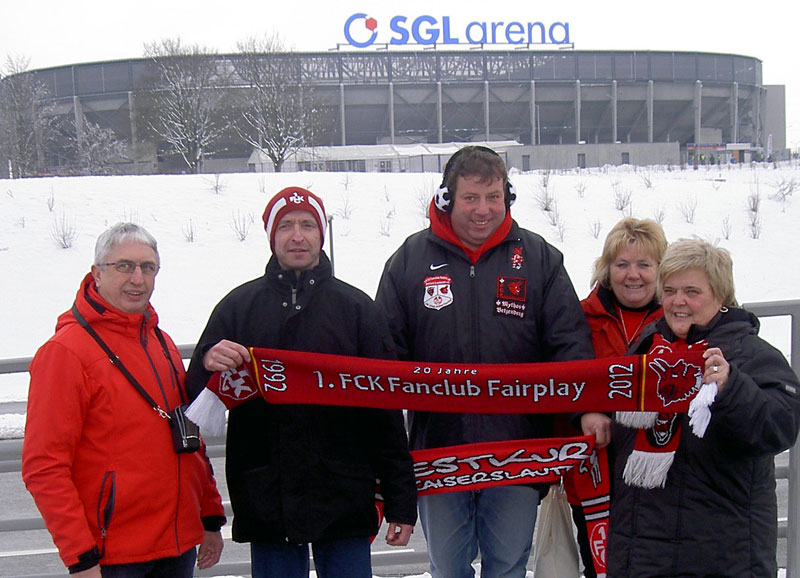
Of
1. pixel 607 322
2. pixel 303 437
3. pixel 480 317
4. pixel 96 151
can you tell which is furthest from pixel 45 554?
pixel 96 151

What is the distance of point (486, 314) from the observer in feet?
11.4

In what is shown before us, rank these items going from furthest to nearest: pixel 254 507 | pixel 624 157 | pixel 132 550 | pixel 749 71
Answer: pixel 749 71
pixel 624 157
pixel 254 507
pixel 132 550

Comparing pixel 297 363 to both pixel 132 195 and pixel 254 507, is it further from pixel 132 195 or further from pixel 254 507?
pixel 132 195

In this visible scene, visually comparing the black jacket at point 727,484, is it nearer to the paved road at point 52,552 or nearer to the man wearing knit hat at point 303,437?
the man wearing knit hat at point 303,437

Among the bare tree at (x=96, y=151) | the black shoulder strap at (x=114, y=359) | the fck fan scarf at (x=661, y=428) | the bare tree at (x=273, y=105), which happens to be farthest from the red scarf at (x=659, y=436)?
the bare tree at (x=96, y=151)

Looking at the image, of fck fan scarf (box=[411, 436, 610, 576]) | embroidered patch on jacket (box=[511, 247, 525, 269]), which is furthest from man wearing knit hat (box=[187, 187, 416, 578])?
embroidered patch on jacket (box=[511, 247, 525, 269])

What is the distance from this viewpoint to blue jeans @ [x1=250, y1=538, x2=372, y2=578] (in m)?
3.18

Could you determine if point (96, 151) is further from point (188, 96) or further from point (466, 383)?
point (466, 383)

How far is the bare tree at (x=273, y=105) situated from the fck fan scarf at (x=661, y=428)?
37987 mm

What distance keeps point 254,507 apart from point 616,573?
1.47 metres

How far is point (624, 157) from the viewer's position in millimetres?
69000

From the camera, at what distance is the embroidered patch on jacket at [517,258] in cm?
354

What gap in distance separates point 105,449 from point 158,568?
555 mm

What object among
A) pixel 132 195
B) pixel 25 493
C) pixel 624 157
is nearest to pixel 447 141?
pixel 624 157
